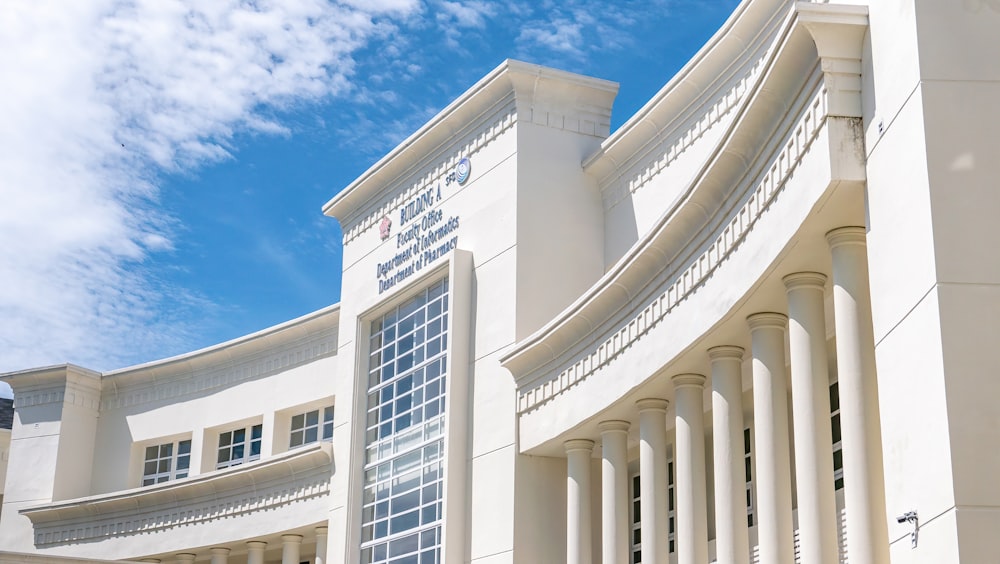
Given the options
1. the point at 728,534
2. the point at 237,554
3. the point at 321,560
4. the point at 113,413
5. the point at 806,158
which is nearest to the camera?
the point at 806,158

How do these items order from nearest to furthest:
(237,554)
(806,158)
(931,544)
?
(931,544) < (806,158) < (237,554)

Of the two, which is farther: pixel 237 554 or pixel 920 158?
pixel 237 554

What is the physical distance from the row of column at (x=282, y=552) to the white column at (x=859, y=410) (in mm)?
18632

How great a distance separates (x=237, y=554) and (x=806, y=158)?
75.2 feet

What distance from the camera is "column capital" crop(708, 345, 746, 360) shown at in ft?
56.1

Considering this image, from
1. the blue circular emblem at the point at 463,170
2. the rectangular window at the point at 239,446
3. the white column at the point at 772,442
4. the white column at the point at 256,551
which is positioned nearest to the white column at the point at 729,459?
the white column at the point at 772,442

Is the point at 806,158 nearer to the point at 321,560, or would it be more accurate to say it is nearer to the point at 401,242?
the point at 401,242

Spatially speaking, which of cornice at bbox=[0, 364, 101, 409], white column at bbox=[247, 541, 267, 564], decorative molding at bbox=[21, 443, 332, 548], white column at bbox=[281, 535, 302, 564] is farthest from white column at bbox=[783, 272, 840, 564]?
cornice at bbox=[0, 364, 101, 409]

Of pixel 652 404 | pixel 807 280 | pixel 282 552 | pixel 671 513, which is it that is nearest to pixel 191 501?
pixel 282 552

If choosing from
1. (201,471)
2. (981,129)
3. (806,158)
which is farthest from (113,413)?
(981,129)

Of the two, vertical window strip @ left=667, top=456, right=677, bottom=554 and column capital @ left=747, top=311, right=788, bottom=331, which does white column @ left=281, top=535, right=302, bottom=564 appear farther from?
column capital @ left=747, top=311, right=788, bottom=331

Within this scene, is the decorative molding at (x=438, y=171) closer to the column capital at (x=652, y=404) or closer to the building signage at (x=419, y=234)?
the building signage at (x=419, y=234)

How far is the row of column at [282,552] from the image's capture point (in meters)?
30.0

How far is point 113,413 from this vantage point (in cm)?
3691
